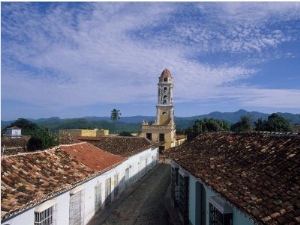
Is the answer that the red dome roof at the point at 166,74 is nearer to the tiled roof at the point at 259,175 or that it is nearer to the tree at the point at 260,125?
the tree at the point at 260,125

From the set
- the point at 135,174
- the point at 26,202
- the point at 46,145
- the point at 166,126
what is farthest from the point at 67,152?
the point at 166,126

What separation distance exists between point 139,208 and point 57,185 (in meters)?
6.92

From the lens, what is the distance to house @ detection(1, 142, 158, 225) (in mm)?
7336

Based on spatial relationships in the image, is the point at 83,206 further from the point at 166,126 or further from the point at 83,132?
the point at 83,132

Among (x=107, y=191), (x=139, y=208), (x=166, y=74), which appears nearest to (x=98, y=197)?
(x=107, y=191)

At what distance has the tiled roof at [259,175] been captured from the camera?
4.59 metres

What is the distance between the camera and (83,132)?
43688 mm

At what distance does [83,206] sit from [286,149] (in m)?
7.33

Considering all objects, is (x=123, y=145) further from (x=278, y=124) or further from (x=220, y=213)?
(x=278, y=124)

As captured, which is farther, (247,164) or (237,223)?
(247,164)

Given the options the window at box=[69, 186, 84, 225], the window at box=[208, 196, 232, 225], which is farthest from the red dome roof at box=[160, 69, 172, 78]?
the window at box=[208, 196, 232, 225]

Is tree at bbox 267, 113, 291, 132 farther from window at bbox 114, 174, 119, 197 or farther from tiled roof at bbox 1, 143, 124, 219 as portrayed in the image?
tiled roof at bbox 1, 143, 124, 219

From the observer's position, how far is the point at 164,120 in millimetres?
41562

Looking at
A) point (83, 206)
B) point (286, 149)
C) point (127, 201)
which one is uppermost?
point (286, 149)
